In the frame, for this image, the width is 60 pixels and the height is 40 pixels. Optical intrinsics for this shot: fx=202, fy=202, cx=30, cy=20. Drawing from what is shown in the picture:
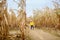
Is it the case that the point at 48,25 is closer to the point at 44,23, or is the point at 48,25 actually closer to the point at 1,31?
the point at 44,23

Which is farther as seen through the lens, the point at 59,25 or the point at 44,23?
the point at 44,23

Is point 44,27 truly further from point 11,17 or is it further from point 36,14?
point 11,17

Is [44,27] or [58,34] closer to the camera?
[58,34]

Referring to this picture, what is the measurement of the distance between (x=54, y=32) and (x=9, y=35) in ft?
5.44

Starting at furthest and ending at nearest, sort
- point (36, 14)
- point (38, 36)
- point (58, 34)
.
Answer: point (36, 14)
point (58, 34)
point (38, 36)

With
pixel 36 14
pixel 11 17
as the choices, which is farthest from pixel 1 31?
pixel 36 14

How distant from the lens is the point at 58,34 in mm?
4680

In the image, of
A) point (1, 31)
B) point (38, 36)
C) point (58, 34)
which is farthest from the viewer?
point (58, 34)

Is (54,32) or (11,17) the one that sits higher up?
(11,17)

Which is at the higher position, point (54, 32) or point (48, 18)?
point (48, 18)

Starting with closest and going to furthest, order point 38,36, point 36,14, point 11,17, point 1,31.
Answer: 1. point 1,31
2. point 11,17
3. point 38,36
4. point 36,14

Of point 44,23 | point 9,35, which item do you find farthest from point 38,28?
point 9,35

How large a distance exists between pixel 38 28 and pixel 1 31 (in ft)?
5.87

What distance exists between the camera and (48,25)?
5.14 metres
